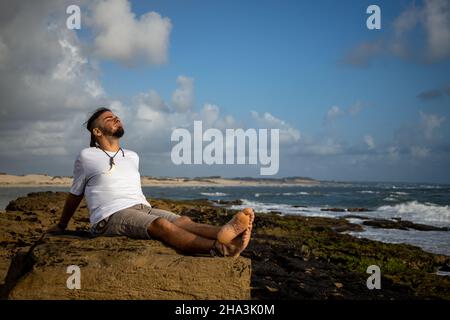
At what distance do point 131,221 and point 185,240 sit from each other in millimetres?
698

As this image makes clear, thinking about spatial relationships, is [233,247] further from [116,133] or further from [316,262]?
[316,262]

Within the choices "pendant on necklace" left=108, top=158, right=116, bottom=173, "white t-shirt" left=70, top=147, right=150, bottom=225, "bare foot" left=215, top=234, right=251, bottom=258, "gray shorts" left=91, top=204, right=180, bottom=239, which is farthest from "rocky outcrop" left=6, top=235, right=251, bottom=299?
"pendant on necklace" left=108, top=158, right=116, bottom=173

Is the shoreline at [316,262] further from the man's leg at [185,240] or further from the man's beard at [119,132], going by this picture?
the man's beard at [119,132]

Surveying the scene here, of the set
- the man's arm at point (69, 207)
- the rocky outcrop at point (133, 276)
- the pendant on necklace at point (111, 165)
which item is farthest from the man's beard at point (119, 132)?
the rocky outcrop at point (133, 276)

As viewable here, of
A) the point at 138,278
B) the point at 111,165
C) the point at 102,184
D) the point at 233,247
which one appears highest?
the point at 111,165

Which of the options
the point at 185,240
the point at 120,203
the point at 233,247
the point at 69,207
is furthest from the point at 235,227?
the point at 69,207

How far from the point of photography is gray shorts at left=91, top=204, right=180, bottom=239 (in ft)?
15.3

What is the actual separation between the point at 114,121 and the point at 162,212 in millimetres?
1286

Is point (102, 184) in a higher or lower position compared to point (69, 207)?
higher

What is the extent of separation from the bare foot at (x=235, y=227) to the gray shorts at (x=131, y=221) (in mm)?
826

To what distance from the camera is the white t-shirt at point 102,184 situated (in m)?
4.82

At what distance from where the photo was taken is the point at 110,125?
16.7 feet
